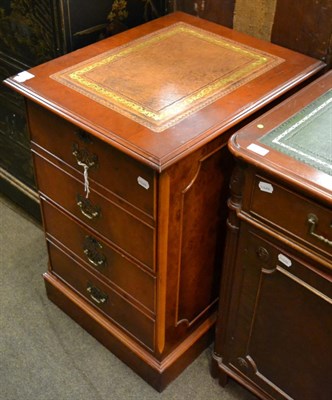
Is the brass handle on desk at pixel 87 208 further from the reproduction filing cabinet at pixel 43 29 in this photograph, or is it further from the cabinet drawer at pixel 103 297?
the reproduction filing cabinet at pixel 43 29

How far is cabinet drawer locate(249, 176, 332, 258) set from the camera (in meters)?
1.15

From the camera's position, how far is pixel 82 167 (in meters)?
1.48

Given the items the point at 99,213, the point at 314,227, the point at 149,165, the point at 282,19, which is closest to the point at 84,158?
the point at 99,213

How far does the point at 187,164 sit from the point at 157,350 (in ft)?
2.08

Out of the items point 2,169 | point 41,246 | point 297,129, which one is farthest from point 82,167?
point 2,169

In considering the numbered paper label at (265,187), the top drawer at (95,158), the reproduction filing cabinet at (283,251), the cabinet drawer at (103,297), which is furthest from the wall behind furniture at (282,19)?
the cabinet drawer at (103,297)

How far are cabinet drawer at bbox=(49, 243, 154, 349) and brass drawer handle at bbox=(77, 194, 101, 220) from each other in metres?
0.25

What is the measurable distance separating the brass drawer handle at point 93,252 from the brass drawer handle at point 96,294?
11 cm

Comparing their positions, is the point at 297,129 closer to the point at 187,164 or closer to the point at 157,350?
the point at 187,164

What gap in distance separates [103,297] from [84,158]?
52 centimetres

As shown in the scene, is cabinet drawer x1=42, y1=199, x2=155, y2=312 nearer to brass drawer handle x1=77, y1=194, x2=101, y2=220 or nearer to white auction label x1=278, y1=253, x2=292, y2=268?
brass drawer handle x1=77, y1=194, x2=101, y2=220

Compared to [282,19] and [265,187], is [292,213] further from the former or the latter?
[282,19]

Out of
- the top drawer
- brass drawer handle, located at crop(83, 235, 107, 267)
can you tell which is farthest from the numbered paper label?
brass drawer handle, located at crop(83, 235, 107, 267)

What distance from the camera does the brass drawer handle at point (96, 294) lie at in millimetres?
1746
